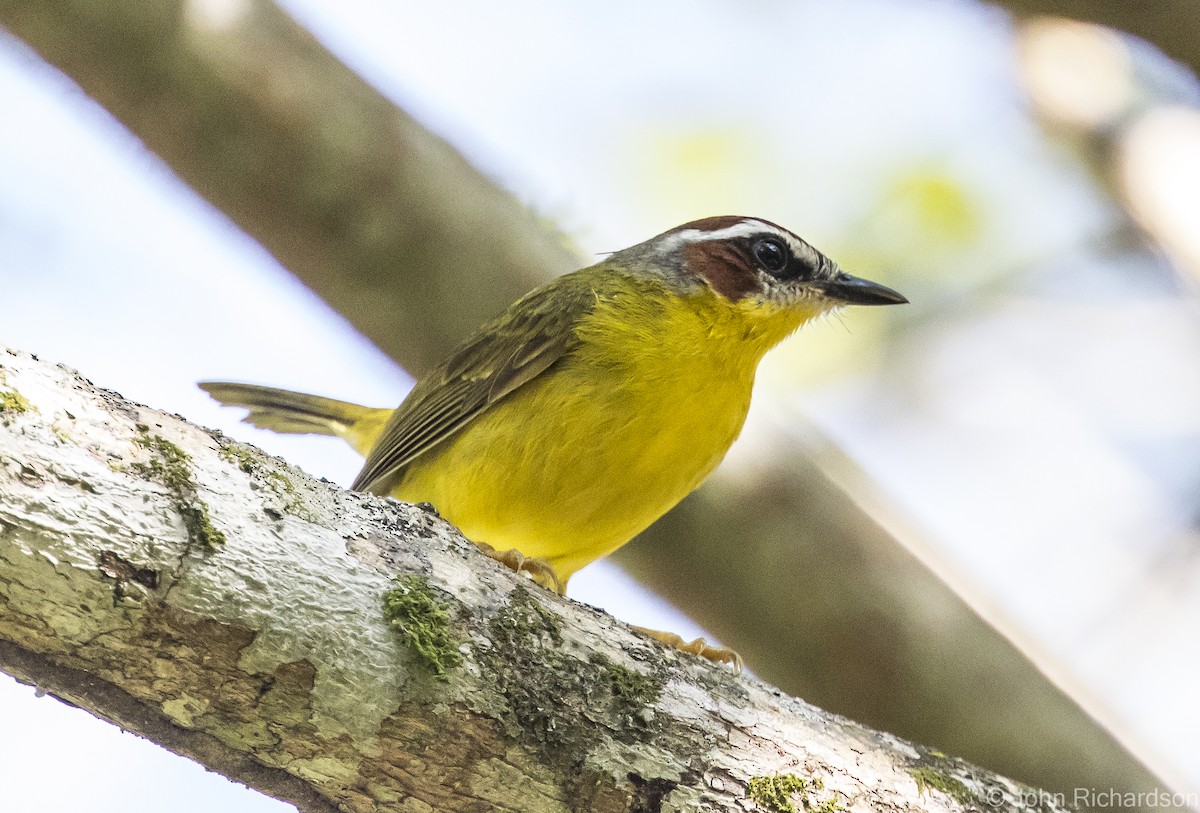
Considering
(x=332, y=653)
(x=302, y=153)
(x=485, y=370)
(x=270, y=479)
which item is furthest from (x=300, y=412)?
(x=332, y=653)

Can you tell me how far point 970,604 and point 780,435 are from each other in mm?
1142

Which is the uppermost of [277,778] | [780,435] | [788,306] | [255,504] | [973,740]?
[788,306]

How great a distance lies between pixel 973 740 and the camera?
5.16 m

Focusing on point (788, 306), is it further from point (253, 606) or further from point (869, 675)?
point (253, 606)

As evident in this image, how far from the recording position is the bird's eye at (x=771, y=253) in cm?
549

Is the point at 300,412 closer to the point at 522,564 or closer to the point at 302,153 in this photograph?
the point at 302,153

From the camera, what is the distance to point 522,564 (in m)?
4.27

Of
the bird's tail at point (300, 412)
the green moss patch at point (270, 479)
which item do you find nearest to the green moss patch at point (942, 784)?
the green moss patch at point (270, 479)

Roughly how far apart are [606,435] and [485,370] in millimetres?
783

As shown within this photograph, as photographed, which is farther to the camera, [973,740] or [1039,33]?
[1039,33]

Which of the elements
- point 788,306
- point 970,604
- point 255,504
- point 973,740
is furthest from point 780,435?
point 255,504

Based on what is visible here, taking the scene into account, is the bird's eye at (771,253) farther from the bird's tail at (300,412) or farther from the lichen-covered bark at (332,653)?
the lichen-covered bark at (332,653)

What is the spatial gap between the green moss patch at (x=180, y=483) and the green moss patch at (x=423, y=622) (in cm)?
47

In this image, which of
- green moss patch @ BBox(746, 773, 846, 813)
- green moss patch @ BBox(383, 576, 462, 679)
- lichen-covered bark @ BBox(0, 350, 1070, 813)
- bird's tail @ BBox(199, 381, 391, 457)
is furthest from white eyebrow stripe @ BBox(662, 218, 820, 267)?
green moss patch @ BBox(383, 576, 462, 679)
